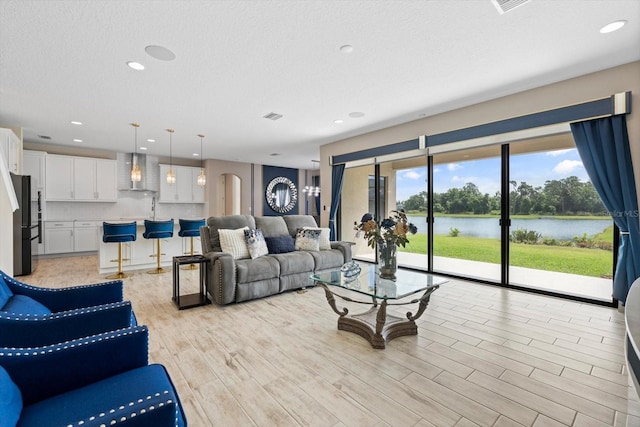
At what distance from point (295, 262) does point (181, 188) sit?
585cm

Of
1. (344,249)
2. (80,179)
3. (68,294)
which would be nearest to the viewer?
(68,294)

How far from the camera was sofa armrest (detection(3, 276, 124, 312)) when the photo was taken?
176cm

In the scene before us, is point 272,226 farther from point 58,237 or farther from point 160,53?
point 58,237

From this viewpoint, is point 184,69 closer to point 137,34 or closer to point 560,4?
point 137,34

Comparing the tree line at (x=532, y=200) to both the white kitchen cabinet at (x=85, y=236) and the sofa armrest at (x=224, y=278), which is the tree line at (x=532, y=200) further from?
the white kitchen cabinet at (x=85, y=236)

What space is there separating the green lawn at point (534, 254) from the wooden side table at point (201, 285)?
12.0 feet

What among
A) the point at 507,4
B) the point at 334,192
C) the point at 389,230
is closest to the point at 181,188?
the point at 334,192

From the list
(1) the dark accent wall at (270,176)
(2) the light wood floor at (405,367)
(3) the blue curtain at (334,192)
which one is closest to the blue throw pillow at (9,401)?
(2) the light wood floor at (405,367)

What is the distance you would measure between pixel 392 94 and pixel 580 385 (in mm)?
3385

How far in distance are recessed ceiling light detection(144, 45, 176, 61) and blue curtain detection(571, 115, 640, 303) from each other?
14.7ft

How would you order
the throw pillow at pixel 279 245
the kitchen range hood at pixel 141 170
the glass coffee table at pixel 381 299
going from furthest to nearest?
the kitchen range hood at pixel 141 170 < the throw pillow at pixel 279 245 < the glass coffee table at pixel 381 299

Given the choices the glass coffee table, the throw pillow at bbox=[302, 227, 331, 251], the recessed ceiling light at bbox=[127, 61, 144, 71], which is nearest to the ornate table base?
the glass coffee table

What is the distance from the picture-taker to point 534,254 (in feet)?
13.5

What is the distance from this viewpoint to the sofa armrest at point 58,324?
1.27 meters
